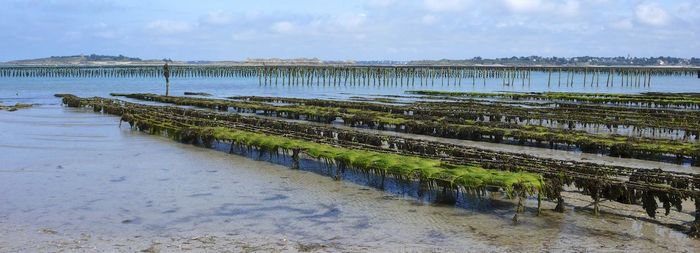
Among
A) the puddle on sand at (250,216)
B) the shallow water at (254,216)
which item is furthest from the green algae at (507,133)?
the puddle on sand at (250,216)

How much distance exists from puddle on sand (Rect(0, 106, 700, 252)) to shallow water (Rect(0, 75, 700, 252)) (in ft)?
0.08

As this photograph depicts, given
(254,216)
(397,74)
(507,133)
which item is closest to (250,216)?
(254,216)

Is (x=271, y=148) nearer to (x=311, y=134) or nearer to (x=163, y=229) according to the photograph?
(x=311, y=134)

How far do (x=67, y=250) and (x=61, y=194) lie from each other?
5.07m

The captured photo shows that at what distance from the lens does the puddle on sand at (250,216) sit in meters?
11.9

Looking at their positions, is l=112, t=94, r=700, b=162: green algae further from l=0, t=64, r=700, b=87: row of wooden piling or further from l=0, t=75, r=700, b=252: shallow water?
l=0, t=64, r=700, b=87: row of wooden piling

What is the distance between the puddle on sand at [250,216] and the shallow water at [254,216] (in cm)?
2

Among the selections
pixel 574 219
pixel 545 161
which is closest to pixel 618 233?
pixel 574 219

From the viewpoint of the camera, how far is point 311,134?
24391 mm

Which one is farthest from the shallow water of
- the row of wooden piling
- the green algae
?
the row of wooden piling

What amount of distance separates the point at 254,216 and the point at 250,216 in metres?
0.09

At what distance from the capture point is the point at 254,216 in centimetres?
1378

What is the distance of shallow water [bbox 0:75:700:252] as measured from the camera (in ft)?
38.7

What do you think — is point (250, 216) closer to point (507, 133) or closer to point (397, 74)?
point (507, 133)
